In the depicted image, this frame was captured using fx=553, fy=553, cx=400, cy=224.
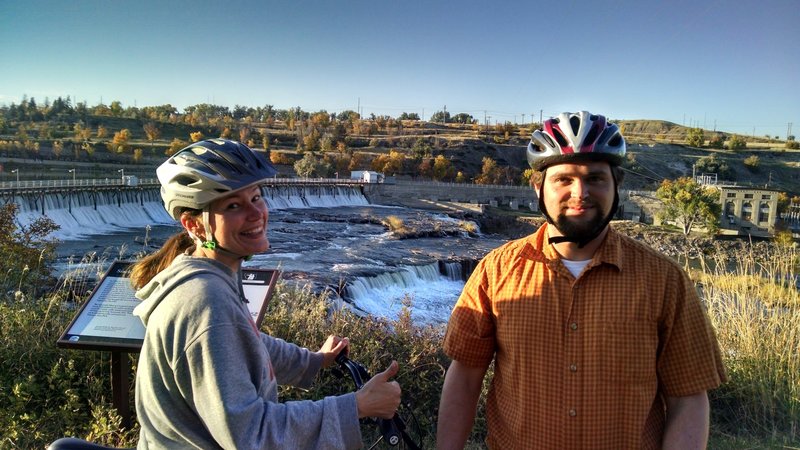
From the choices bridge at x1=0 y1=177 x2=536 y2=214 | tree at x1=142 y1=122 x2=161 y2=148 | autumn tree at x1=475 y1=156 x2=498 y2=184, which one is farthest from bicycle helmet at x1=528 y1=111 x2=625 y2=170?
tree at x1=142 y1=122 x2=161 y2=148

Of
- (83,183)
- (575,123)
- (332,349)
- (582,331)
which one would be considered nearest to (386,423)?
(332,349)

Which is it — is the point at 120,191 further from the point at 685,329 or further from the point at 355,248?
the point at 685,329

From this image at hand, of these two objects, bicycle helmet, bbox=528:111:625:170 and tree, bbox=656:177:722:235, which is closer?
bicycle helmet, bbox=528:111:625:170

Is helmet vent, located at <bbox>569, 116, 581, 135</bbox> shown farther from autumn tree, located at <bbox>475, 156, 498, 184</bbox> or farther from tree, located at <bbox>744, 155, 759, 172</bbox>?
tree, located at <bbox>744, 155, 759, 172</bbox>

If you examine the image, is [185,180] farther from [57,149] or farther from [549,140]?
[57,149]

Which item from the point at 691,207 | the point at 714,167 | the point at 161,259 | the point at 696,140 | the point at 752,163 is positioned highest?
the point at 696,140

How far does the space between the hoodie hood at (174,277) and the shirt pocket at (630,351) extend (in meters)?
1.33

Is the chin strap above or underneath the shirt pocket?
above

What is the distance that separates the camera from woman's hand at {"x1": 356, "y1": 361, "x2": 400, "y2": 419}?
171cm

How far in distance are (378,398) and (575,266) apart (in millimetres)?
962

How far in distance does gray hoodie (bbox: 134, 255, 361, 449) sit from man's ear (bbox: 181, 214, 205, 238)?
20 centimetres

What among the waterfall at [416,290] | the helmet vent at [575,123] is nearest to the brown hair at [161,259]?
the helmet vent at [575,123]

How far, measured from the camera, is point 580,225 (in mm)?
2156

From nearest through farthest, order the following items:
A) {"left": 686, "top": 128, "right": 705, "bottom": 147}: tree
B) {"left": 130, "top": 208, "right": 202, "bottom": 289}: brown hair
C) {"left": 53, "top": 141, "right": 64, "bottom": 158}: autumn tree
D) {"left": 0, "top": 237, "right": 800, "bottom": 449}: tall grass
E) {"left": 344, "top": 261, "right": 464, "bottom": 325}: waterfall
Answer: {"left": 130, "top": 208, "right": 202, "bottom": 289}: brown hair → {"left": 0, "top": 237, "right": 800, "bottom": 449}: tall grass → {"left": 344, "top": 261, "right": 464, "bottom": 325}: waterfall → {"left": 53, "top": 141, "right": 64, "bottom": 158}: autumn tree → {"left": 686, "top": 128, "right": 705, "bottom": 147}: tree
